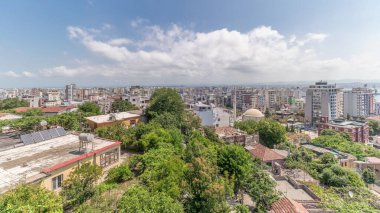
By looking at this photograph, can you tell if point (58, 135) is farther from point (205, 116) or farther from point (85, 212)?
point (205, 116)

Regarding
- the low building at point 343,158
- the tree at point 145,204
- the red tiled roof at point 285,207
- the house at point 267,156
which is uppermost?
the tree at point 145,204

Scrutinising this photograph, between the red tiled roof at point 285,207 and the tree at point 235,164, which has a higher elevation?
the tree at point 235,164

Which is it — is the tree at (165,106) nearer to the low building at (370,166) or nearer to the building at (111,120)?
the building at (111,120)

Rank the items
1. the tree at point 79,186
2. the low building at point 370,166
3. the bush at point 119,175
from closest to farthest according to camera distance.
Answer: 1. the tree at point 79,186
2. the bush at point 119,175
3. the low building at point 370,166

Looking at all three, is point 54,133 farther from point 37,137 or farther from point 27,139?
point 27,139

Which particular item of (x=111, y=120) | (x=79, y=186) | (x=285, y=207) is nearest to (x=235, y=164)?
(x=285, y=207)

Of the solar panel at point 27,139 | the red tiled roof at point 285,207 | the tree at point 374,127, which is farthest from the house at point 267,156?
the tree at point 374,127

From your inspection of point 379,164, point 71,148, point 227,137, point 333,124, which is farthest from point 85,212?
point 333,124
